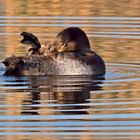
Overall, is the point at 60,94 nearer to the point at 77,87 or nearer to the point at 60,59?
the point at 77,87

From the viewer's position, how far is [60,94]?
1303cm

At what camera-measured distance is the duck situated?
14.8 m

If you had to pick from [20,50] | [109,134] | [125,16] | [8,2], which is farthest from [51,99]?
[8,2]

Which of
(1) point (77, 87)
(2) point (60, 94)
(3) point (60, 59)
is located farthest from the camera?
(3) point (60, 59)

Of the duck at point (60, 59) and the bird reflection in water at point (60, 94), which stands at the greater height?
the duck at point (60, 59)

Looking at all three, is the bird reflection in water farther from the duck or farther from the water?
the duck

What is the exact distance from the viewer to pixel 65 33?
15289 millimetres

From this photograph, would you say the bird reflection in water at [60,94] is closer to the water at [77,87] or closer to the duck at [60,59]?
the water at [77,87]

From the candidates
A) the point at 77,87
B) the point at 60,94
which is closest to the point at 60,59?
the point at 77,87

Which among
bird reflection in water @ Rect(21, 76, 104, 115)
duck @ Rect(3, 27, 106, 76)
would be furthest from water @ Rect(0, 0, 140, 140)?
duck @ Rect(3, 27, 106, 76)

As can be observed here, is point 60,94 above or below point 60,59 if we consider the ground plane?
below

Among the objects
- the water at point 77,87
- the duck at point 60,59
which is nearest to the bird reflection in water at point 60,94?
the water at point 77,87

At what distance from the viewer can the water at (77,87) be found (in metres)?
10.8

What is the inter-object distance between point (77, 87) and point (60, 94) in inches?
23.3
